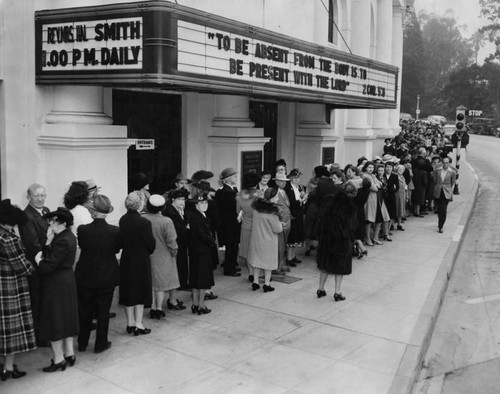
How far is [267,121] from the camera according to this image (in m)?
15.9

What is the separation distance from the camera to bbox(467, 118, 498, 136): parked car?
2810 inches

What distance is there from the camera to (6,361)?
19.4 feet

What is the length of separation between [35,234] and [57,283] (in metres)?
0.78

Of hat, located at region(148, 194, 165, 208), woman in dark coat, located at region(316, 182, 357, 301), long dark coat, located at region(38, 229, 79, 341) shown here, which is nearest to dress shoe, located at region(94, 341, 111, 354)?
long dark coat, located at region(38, 229, 79, 341)

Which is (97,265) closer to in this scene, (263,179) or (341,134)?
(263,179)

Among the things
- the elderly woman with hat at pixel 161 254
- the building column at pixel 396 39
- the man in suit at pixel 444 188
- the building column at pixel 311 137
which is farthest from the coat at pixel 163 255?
the building column at pixel 396 39

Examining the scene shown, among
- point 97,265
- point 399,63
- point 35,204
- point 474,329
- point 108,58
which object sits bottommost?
point 474,329

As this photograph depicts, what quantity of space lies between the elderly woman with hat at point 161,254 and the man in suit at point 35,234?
1.22 meters

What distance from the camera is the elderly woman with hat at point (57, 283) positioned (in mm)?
5895

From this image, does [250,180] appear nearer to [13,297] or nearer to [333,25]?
[13,297]

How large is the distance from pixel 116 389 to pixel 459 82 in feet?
267

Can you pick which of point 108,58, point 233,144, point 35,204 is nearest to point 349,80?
point 233,144

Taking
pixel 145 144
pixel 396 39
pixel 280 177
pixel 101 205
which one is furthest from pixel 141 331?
pixel 396 39

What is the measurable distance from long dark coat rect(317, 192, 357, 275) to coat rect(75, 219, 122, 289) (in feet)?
11.0
